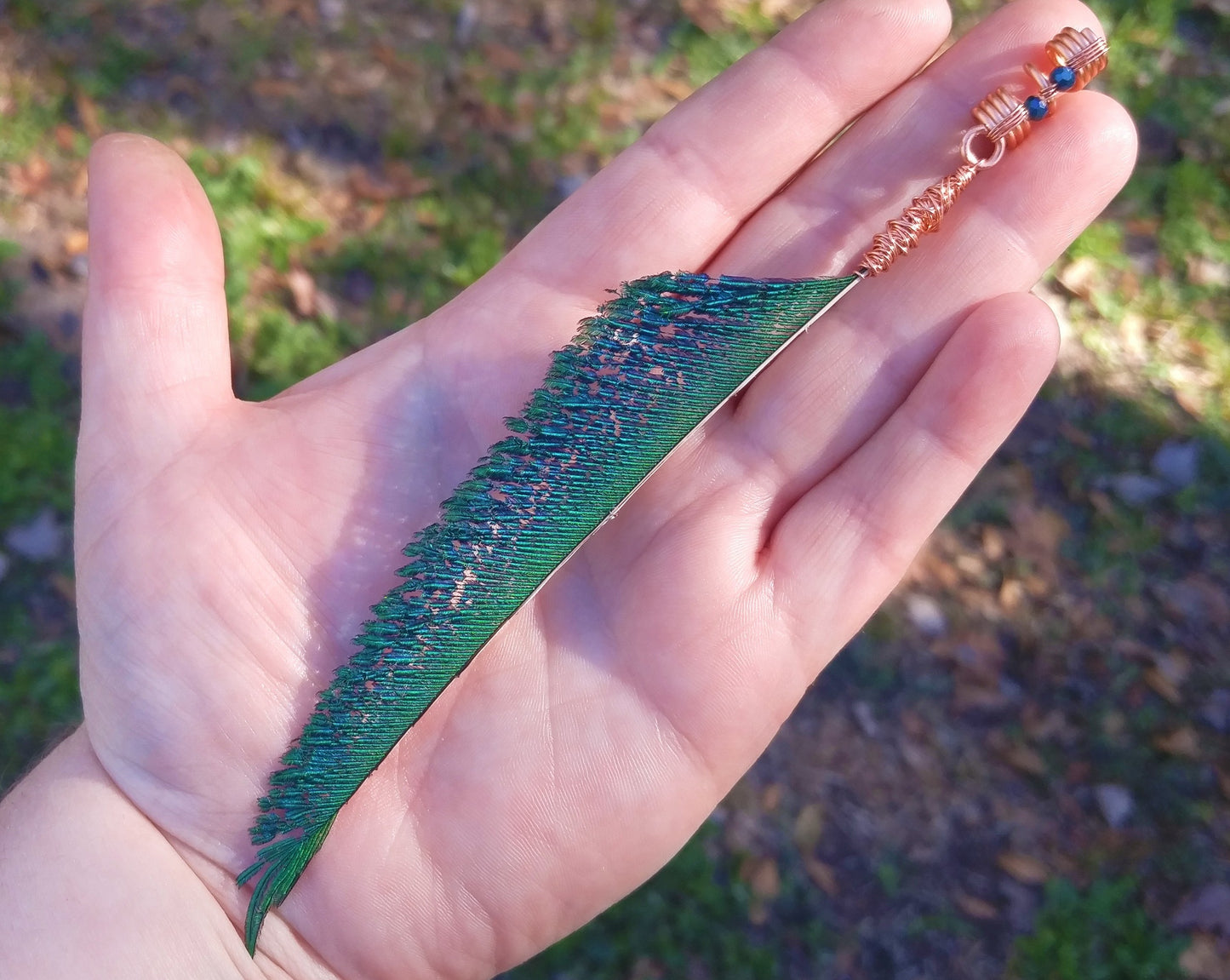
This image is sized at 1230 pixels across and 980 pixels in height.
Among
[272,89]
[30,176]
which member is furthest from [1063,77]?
[30,176]

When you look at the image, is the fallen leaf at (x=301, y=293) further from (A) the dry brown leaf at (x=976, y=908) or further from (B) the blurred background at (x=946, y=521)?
(A) the dry brown leaf at (x=976, y=908)

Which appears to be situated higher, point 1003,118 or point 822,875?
point 1003,118

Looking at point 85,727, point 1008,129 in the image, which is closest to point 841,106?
point 1008,129

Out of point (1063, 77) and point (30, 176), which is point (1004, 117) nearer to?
point (1063, 77)

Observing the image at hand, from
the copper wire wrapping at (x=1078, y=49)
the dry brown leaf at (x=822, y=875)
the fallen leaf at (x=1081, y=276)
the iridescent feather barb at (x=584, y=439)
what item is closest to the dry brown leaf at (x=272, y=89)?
the iridescent feather barb at (x=584, y=439)

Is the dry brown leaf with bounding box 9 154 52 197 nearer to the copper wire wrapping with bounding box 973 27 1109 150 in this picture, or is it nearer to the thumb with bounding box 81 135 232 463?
the thumb with bounding box 81 135 232 463
